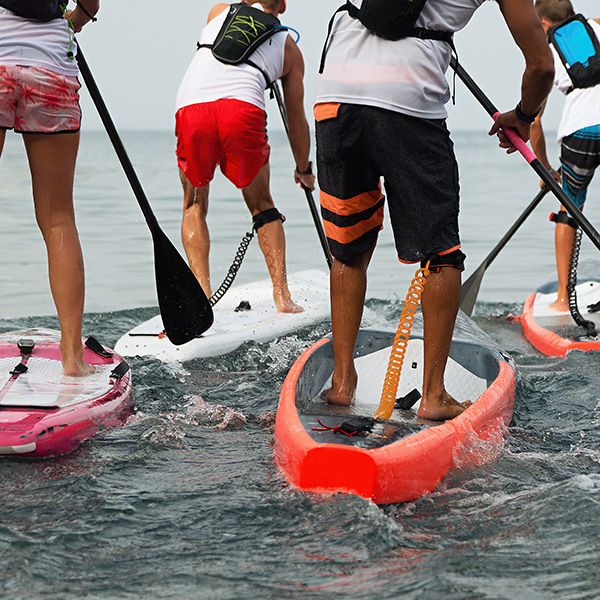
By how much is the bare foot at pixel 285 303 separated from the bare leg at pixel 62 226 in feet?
6.29

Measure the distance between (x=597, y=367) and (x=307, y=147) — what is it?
1980 millimetres

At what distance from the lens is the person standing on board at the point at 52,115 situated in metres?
3.00

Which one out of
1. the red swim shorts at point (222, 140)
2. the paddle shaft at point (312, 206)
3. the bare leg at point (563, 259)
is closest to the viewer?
the red swim shorts at point (222, 140)

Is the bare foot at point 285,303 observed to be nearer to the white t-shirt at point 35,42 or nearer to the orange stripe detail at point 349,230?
the orange stripe detail at point 349,230

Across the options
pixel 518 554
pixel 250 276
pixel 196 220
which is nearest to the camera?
pixel 518 554

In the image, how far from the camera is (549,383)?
4004 millimetres

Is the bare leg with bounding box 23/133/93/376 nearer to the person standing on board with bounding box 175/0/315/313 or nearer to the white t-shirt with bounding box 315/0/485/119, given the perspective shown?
the white t-shirt with bounding box 315/0/485/119

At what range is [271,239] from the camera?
5.06 metres

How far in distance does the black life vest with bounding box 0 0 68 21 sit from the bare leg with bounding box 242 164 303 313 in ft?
6.70

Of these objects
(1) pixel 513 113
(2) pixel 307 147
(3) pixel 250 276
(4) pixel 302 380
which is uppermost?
(1) pixel 513 113

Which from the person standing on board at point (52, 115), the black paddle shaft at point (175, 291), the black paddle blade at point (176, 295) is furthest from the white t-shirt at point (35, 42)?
the black paddle blade at point (176, 295)

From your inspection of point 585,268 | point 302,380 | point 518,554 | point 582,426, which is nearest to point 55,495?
point 302,380

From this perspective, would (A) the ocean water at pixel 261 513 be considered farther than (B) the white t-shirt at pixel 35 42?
No

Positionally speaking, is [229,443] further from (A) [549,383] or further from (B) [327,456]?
(A) [549,383]
